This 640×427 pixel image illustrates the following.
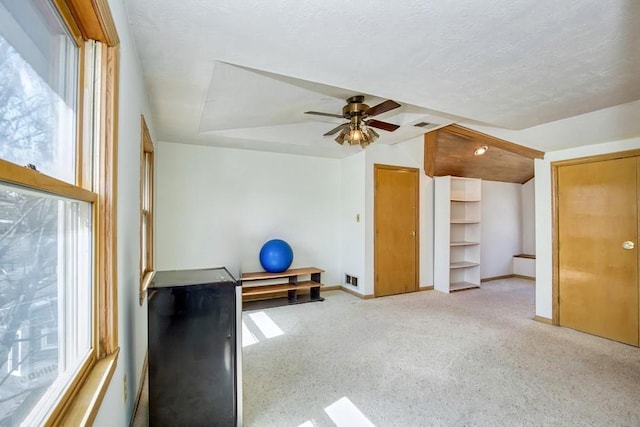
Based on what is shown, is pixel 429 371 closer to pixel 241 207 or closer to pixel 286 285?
pixel 286 285

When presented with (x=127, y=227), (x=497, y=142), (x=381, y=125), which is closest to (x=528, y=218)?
(x=497, y=142)

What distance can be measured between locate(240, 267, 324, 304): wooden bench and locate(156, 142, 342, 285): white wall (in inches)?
10.1

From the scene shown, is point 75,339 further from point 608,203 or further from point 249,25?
point 608,203

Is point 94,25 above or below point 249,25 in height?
below

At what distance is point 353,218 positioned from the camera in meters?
5.24

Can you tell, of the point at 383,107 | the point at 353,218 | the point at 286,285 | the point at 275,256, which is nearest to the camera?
the point at 383,107

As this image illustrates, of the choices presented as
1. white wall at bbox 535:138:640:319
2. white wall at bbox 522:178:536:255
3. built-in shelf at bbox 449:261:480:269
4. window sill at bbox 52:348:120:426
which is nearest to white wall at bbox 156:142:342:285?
built-in shelf at bbox 449:261:480:269

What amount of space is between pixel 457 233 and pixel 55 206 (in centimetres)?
625

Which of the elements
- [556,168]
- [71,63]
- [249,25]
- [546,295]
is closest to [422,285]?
[546,295]

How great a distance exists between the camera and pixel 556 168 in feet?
12.7

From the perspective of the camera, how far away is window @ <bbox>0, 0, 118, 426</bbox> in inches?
28.5

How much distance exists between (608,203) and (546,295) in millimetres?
1266

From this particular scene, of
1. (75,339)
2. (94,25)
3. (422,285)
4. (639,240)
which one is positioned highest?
(94,25)

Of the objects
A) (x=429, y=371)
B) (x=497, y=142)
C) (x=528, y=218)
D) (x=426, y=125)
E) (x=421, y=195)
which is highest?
(x=426, y=125)
